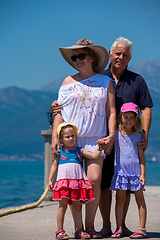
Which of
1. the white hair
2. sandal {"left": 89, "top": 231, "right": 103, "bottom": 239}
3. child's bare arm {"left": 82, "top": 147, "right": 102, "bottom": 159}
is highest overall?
the white hair

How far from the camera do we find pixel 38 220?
5262mm

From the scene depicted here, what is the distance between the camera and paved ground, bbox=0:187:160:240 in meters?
4.15

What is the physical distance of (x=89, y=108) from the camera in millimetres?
3816

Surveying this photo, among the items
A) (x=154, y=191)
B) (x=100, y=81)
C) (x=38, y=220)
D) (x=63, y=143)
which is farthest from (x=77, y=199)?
(x=154, y=191)

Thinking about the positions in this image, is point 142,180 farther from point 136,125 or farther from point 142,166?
point 136,125

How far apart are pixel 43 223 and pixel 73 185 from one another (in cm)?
161

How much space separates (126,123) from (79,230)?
114 cm

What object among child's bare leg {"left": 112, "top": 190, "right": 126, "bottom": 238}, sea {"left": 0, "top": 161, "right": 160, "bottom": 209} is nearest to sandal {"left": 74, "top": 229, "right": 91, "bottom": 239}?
child's bare leg {"left": 112, "top": 190, "right": 126, "bottom": 238}

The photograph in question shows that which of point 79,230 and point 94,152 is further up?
point 94,152

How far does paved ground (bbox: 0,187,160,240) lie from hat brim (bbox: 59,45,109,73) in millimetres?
1751

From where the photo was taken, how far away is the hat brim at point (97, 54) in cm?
390

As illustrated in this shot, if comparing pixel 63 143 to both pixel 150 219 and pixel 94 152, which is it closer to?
pixel 94 152

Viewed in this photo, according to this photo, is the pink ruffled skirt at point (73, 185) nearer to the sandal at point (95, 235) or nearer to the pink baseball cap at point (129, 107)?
the sandal at point (95, 235)

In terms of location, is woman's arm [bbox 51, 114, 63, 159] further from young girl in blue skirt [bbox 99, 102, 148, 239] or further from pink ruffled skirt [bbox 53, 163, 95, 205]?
young girl in blue skirt [bbox 99, 102, 148, 239]
